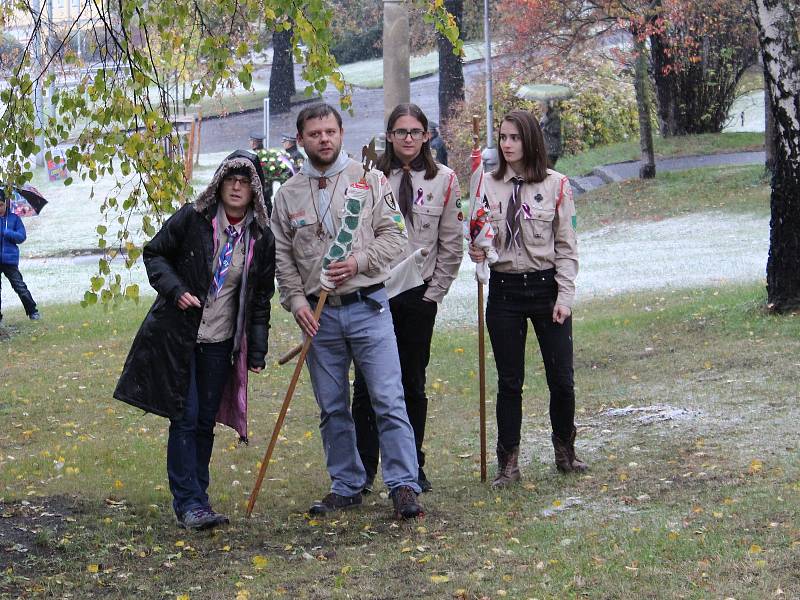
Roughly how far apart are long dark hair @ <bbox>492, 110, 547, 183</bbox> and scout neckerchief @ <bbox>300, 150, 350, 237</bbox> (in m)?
0.93

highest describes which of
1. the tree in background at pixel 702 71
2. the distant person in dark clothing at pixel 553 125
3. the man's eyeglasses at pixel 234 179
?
the tree in background at pixel 702 71

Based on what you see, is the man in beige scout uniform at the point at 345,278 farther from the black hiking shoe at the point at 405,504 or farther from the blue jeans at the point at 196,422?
the blue jeans at the point at 196,422

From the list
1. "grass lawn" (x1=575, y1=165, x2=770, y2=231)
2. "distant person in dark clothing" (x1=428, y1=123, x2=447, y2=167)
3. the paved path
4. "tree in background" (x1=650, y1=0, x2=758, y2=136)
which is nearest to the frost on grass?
"grass lawn" (x1=575, y1=165, x2=770, y2=231)

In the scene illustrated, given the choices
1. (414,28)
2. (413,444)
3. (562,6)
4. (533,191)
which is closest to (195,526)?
(413,444)

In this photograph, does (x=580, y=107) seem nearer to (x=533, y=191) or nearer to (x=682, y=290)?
(x=682, y=290)

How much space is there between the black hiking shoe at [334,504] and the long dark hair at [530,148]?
6.21 ft

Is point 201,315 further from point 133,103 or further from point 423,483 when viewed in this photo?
point 423,483

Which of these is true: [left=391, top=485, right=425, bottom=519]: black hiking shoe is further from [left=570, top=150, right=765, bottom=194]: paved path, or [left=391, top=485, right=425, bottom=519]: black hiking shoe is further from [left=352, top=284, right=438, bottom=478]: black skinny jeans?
[left=570, top=150, right=765, bottom=194]: paved path

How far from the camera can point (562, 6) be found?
83.1 feet

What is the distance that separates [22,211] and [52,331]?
4.84 meters

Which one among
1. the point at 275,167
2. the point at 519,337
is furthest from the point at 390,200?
the point at 275,167

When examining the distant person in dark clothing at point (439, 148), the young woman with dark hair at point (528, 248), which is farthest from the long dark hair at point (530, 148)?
the distant person in dark clothing at point (439, 148)

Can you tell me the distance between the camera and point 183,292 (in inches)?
233

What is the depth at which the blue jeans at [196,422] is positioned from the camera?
6.16 metres
